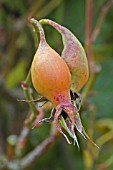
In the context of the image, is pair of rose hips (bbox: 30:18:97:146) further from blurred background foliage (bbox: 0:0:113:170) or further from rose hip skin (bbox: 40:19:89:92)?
blurred background foliage (bbox: 0:0:113:170)

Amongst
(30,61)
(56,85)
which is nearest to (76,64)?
(56,85)

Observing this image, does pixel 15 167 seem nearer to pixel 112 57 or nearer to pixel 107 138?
pixel 107 138

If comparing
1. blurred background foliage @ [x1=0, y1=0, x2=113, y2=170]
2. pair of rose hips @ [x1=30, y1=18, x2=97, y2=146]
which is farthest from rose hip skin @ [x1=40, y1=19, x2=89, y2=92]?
blurred background foliage @ [x1=0, y1=0, x2=113, y2=170]

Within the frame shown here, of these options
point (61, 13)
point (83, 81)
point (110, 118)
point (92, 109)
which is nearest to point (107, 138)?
point (110, 118)

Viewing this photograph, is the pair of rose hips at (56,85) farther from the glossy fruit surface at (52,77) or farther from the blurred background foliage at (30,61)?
the blurred background foliage at (30,61)

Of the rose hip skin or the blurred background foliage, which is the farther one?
the blurred background foliage

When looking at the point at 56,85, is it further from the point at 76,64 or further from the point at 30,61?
the point at 30,61

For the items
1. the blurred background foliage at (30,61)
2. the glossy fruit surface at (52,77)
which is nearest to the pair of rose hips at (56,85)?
the glossy fruit surface at (52,77)

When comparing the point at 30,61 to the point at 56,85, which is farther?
the point at 30,61
